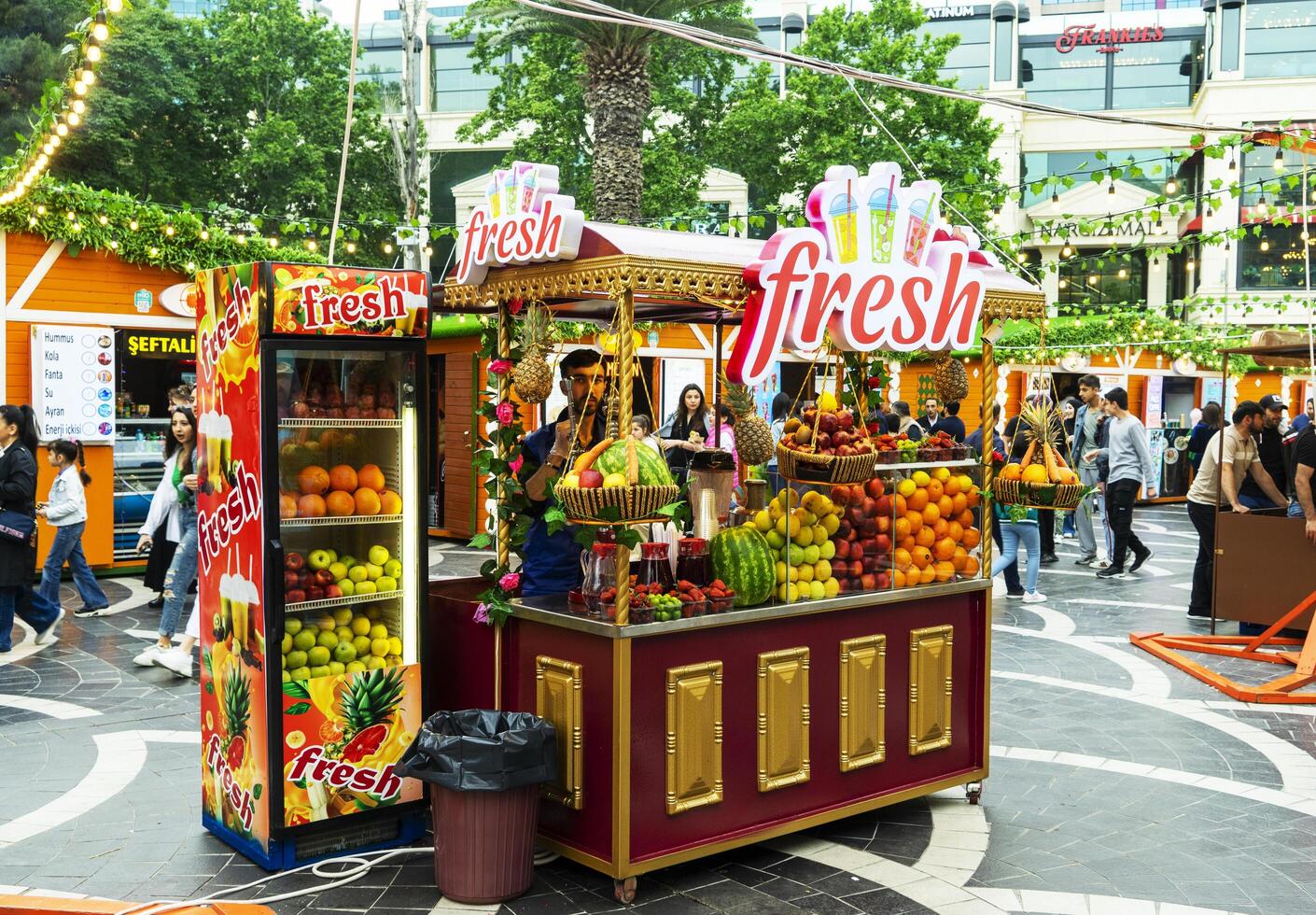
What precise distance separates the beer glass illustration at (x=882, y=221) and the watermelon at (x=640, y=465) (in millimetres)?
1437

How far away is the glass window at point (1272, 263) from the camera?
3784 centimetres

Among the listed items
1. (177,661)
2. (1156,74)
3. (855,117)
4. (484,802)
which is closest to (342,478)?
(484,802)

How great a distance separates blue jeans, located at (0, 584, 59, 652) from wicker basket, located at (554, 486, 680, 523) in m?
6.43

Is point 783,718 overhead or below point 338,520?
below

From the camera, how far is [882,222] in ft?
17.0

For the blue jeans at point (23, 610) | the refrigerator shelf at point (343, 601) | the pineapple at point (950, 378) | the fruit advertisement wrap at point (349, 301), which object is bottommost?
the blue jeans at point (23, 610)

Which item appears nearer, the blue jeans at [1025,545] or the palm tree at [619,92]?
the blue jeans at [1025,545]

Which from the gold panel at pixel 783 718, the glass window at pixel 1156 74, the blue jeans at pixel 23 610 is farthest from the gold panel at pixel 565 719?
the glass window at pixel 1156 74

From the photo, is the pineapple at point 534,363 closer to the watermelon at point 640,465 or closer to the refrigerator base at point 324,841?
the watermelon at point 640,465

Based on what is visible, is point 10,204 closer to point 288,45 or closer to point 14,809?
point 14,809

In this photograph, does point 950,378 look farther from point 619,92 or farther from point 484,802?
point 619,92

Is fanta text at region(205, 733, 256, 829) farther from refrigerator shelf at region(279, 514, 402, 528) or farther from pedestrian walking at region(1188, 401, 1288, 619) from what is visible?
pedestrian walking at region(1188, 401, 1288, 619)

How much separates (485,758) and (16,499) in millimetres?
5951

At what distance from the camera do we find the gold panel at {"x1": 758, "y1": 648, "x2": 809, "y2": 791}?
16.6 ft
